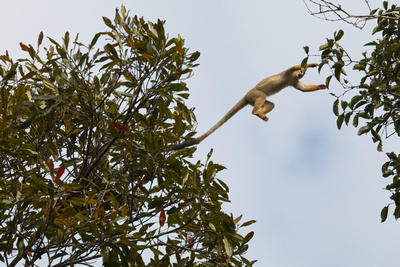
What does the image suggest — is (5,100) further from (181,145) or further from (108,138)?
(181,145)

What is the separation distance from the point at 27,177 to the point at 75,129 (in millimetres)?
715

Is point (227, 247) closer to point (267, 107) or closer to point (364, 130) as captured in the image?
point (364, 130)

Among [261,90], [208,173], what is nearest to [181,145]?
[208,173]

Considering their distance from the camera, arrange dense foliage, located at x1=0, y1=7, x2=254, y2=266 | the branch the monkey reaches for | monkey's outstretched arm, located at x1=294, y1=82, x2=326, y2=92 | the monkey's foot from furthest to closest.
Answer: monkey's outstretched arm, located at x1=294, y1=82, x2=326, y2=92 < the branch the monkey reaches for < the monkey's foot < dense foliage, located at x1=0, y1=7, x2=254, y2=266

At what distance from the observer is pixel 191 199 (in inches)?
184

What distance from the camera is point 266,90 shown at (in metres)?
7.42

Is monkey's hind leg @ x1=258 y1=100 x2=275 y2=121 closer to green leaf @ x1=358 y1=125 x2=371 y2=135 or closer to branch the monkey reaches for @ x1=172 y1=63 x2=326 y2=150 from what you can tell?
branch the monkey reaches for @ x1=172 y1=63 x2=326 y2=150

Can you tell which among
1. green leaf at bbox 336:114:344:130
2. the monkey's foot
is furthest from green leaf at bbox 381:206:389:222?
the monkey's foot

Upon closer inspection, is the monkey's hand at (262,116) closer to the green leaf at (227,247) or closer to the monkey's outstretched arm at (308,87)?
the monkey's outstretched arm at (308,87)

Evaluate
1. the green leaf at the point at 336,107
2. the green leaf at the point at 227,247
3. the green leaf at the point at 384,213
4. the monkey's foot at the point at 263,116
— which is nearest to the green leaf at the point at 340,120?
the green leaf at the point at 336,107

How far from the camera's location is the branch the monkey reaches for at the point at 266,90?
704 centimetres

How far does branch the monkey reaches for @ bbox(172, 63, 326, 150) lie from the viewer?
704cm

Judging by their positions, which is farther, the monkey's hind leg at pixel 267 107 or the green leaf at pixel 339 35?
the monkey's hind leg at pixel 267 107

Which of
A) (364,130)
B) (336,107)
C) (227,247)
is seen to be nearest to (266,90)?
(336,107)
